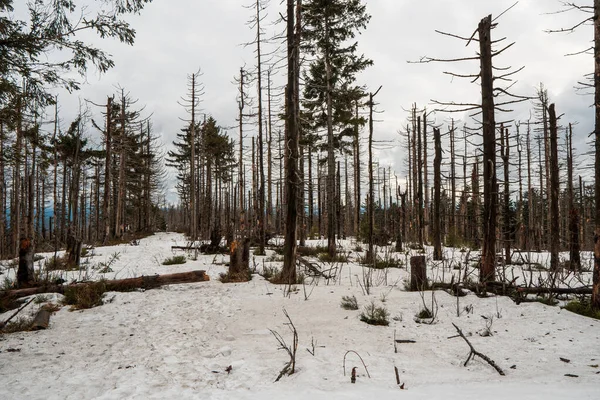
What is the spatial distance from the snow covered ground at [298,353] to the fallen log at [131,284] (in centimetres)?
67

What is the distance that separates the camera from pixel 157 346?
369cm

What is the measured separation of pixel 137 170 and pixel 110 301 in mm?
27961

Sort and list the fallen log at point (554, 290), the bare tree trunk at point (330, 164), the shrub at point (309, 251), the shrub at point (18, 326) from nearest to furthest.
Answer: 1. the shrub at point (18, 326)
2. the fallen log at point (554, 290)
3. the bare tree trunk at point (330, 164)
4. the shrub at point (309, 251)

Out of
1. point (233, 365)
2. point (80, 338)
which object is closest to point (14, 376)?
point (80, 338)

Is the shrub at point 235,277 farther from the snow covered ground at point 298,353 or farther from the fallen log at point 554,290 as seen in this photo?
the fallen log at point 554,290

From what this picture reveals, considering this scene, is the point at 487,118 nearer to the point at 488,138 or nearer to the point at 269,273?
the point at 488,138

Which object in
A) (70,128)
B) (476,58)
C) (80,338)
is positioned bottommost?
(80,338)

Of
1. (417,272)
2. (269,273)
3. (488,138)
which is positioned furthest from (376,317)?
(488,138)

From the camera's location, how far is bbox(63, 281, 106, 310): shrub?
209 inches

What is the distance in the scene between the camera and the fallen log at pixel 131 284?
5699 millimetres

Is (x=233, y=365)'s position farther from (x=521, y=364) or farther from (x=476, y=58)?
(x=476, y=58)

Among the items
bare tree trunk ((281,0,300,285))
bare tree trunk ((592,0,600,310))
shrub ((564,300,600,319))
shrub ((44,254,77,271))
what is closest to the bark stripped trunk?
bare tree trunk ((281,0,300,285))

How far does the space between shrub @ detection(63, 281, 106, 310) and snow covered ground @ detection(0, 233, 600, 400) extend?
8.2 inches

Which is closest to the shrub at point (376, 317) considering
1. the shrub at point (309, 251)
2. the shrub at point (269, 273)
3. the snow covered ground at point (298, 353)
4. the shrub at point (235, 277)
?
the snow covered ground at point (298, 353)
